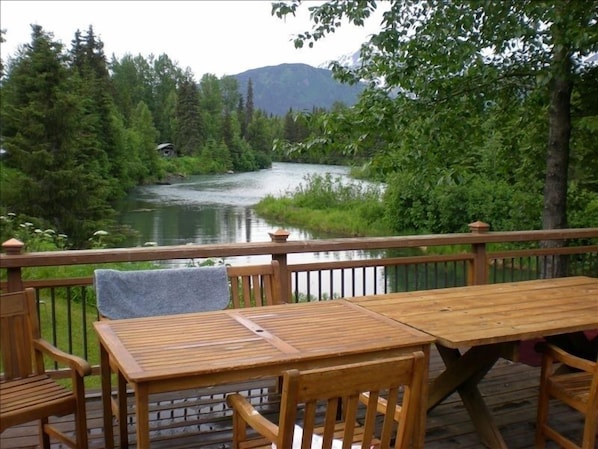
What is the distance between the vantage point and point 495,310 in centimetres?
275

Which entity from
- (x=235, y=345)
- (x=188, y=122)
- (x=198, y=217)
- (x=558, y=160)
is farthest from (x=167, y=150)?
(x=235, y=345)

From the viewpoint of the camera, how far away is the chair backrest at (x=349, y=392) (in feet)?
5.03

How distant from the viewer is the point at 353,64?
7.12 meters

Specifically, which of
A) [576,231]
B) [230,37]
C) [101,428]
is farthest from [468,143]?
[230,37]

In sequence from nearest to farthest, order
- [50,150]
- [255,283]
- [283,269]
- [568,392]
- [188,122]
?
[568,392] < [255,283] < [283,269] < [50,150] < [188,122]

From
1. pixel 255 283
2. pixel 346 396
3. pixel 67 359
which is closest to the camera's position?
pixel 346 396

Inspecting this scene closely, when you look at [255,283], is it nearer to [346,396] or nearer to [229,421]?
[229,421]

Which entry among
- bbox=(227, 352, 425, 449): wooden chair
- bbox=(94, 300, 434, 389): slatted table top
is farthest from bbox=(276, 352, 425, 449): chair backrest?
bbox=(94, 300, 434, 389): slatted table top

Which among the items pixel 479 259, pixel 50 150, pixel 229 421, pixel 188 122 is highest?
pixel 188 122

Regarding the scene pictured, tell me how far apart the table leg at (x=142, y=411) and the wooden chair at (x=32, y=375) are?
511 millimetres

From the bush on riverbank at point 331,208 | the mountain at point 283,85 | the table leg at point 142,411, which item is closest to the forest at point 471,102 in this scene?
the table leg at point 142,411

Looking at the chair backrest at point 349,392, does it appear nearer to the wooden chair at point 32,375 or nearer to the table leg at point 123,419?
the wooden chair at point 32,375

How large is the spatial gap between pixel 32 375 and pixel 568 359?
90.6 inches

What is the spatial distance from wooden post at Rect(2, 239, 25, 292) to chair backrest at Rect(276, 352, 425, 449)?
2.06 metres
